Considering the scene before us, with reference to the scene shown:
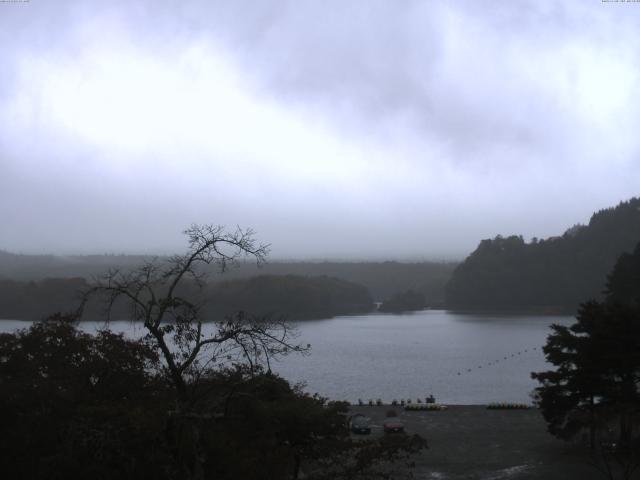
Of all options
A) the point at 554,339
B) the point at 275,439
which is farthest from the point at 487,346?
the point at 275,439

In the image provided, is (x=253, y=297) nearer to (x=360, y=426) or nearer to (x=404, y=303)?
(x=404, y=303)

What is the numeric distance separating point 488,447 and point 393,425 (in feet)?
6.67

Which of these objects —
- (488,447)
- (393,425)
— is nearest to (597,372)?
(488,447)

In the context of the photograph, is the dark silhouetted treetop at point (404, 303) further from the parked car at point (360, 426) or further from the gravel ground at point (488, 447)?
the parked car at point (360, 426)

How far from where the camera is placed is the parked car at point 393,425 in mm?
12938

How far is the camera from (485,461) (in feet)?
38.7

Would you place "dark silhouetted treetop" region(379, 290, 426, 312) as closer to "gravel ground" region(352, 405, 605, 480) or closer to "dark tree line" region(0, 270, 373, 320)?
"dark tree line" region(0, 270, 373, 320)

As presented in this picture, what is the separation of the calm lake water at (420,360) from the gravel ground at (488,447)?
3492 millimetres

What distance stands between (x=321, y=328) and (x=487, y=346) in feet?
44.1

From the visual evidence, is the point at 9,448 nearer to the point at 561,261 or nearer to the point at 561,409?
the point at 561,409

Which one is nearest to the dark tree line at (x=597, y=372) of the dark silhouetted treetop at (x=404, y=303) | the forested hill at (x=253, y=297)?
the forested hill at (x=253, y=297)

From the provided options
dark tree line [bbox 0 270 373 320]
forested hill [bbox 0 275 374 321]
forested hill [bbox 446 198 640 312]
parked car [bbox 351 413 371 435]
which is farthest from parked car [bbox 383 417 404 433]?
forested hill [bbox 446 198 640 312]

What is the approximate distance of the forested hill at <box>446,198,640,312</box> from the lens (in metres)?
58.4

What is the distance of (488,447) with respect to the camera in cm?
1293
